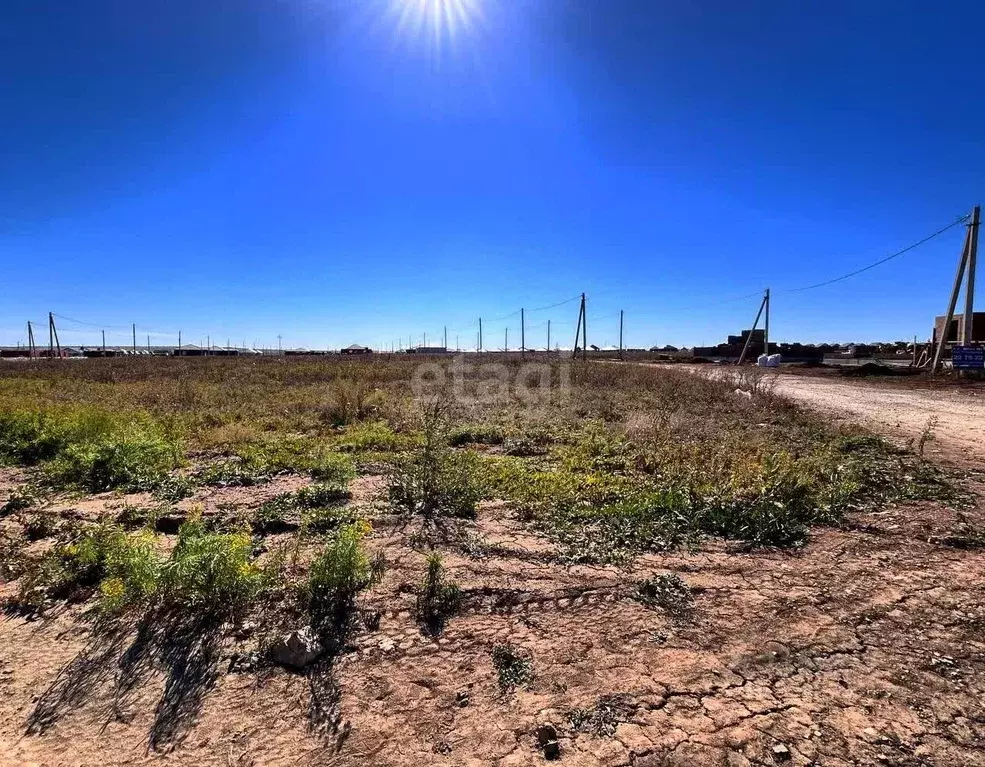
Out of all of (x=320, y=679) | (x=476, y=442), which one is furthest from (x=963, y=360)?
(x=320, y=679)

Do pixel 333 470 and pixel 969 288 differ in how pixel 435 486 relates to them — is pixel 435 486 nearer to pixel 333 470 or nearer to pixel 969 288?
pixel 333 470

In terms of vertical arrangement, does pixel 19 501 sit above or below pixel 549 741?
above

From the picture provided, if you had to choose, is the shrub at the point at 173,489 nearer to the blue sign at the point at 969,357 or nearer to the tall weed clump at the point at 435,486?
the tall weed clump at the point at 435,486

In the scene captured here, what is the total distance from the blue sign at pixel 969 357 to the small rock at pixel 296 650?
23.4 metres

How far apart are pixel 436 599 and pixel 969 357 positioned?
22827 mm

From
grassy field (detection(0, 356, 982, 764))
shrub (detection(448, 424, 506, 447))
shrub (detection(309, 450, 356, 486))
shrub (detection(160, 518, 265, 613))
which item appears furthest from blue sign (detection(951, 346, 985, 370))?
shrub (detection(160, 518, 265, 613))

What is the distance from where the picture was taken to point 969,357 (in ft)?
58.4

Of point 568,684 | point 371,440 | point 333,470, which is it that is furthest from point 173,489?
point 568,684

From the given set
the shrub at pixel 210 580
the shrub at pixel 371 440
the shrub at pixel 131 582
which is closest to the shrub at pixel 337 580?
the shrub at pixel 210 580

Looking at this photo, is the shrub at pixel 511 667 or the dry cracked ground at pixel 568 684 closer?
the dry cracked ground at pixel 568 684

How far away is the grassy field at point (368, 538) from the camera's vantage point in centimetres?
252

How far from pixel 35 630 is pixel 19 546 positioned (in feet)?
5.61

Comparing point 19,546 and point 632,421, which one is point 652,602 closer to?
point 19,546

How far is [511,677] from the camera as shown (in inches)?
98.0
